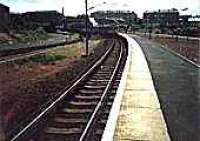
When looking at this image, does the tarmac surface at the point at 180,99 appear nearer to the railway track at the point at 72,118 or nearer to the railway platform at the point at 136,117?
the railway platform at the point at 136,117

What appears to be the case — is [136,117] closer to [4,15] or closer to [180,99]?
[180,99]

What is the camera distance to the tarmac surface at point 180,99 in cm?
948

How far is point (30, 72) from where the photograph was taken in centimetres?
2572

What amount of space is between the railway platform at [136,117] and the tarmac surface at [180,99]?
24 cm

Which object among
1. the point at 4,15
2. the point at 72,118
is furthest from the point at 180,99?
the point at 4,15

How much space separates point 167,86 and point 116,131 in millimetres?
8004

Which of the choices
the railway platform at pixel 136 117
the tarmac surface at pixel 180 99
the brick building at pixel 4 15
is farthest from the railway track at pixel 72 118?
the brick building at pixel 4 15

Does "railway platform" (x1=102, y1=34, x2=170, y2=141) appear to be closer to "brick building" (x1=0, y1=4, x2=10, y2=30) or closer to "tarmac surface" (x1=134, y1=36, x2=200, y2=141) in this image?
"tarmac surface" (x1=134, y1=36, x2=200, y2=141)

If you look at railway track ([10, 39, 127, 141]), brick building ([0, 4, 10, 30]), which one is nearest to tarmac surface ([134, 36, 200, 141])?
railway track ([10, 39, 127, 141])

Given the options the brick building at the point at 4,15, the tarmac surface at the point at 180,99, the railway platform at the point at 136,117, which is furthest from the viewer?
the brick building at the point at 4,15

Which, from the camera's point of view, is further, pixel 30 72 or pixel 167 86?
pixel 30 72

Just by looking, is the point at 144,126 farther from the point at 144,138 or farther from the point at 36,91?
the point at 36,91

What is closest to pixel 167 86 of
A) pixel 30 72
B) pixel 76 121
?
pixel 76 121

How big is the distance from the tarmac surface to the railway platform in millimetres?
245
